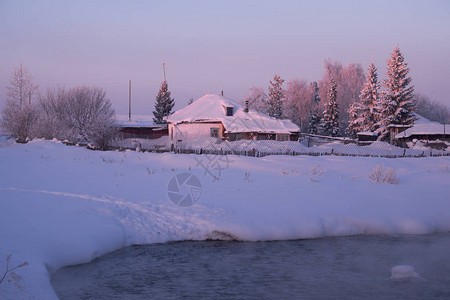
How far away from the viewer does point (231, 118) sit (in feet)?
126

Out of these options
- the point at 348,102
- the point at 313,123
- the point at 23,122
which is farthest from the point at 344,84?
the point at 23,122

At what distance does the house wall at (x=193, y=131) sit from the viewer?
126 feet

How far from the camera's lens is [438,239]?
904cm

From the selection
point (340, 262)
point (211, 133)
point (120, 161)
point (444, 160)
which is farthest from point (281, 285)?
point (211, 133)

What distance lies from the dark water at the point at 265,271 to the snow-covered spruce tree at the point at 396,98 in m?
36.4

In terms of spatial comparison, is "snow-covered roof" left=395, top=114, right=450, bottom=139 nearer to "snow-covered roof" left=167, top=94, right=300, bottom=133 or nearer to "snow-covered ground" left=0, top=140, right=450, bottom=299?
"snow-covered roof" left=167, top=94, right=300, bottom=133

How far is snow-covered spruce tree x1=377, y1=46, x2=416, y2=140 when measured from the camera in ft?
140

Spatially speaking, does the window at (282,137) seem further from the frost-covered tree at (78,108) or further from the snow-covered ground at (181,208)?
the snow-covered ground at (181,208)

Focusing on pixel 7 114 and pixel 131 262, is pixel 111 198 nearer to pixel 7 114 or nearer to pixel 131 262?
pixel 131 262

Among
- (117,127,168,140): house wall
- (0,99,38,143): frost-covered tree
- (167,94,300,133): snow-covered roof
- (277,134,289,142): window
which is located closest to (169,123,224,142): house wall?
(167,94,300,133): snow-covered roof

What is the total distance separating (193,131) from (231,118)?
378 centimetres

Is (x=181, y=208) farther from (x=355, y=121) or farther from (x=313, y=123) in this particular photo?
(x=313, y=123)

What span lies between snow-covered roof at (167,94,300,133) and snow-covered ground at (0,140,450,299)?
21.1m

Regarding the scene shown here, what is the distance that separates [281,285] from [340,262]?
5.36 feet
